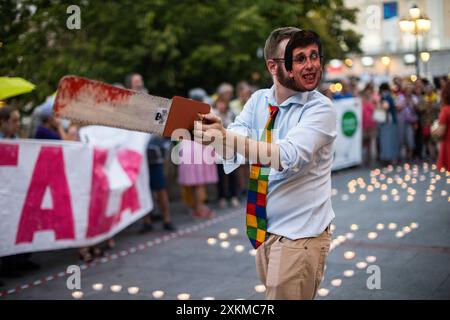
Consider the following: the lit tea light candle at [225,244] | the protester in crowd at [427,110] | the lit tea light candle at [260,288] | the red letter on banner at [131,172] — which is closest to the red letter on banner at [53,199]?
the red letter on banner at [131,172]

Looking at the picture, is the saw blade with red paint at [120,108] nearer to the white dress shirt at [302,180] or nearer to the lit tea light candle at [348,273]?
the white dress shirt at [302,180]

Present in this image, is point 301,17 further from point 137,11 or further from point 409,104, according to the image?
point 137,11

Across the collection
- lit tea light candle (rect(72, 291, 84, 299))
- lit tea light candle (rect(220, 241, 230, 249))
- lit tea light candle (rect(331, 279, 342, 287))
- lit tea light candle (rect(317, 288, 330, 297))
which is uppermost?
lit tea light candle (rect(317, 288, 330, 297))

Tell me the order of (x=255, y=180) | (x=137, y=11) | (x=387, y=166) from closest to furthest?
(x=255, y=180) < (x=137, y=11) < (x=387, y=166)

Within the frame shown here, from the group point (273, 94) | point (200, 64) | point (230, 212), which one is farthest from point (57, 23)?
point (200, 64)

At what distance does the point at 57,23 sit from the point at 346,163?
7.50m

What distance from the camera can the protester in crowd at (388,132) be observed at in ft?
42.9

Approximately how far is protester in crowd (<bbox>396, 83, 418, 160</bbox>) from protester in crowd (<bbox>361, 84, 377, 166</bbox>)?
58 cm

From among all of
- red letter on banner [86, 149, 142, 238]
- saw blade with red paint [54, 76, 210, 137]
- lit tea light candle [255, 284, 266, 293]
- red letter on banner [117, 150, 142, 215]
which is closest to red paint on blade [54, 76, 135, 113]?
saw blade with red paint [54, 76, 210, 137]

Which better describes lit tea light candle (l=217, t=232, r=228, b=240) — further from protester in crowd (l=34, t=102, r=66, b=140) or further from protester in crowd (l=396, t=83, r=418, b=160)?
protester in crowd (l=396, t=83, r=418, b=160)

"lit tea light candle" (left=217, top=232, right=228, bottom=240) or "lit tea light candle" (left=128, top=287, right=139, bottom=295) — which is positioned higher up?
"lit tea light candle" (left=217, top=232, right=228, bottom=240)

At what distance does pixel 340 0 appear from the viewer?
1534cm

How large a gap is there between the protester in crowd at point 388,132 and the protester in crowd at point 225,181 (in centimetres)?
450

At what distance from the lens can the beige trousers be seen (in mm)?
2863
